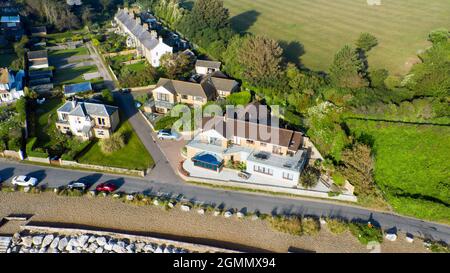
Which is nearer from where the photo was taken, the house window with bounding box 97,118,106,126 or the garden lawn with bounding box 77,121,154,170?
the garden lawn with bounding box 77,121,154,170

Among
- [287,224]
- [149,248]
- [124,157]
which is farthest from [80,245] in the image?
[287,224]

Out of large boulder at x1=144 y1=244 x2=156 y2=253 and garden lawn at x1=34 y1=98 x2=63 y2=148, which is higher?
garden lawn at x1=34 y1=98 x2=63 y2=148

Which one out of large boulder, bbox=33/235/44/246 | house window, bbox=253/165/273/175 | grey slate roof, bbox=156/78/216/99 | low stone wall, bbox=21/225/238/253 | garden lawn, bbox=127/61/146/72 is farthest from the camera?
garden lawn, bbox=127/61/146/72

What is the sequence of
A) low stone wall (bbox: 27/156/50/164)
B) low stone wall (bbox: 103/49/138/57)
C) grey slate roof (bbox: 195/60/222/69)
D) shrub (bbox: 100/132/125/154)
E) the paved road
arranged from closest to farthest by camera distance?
the paved road
low stone wall (bbox: 27/156/50/164)
shrub (bbox: 100/132/125/154)
grey slate roof (bbox: 195/60/222/69)
low stone wall (bbox: 103/49/138/57)

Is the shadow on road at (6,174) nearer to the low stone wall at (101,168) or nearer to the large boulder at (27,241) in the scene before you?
the low stone wall at (101,168)

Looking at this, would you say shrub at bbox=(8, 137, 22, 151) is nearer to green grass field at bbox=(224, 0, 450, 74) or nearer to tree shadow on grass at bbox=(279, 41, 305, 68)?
tree shadow on grass at bbox=(279, 41, 305, 68)

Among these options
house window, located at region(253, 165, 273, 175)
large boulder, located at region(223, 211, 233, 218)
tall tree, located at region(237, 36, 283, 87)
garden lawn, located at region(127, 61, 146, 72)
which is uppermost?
tall tree, located at region(237, 36, 283, 87)

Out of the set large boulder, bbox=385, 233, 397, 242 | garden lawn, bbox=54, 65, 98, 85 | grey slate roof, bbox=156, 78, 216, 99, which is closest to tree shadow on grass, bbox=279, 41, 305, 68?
grey slate roof, bbox=156, 78, 216, 99

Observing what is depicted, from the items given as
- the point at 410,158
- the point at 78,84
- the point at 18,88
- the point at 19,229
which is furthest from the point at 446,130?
the point at 18,88
